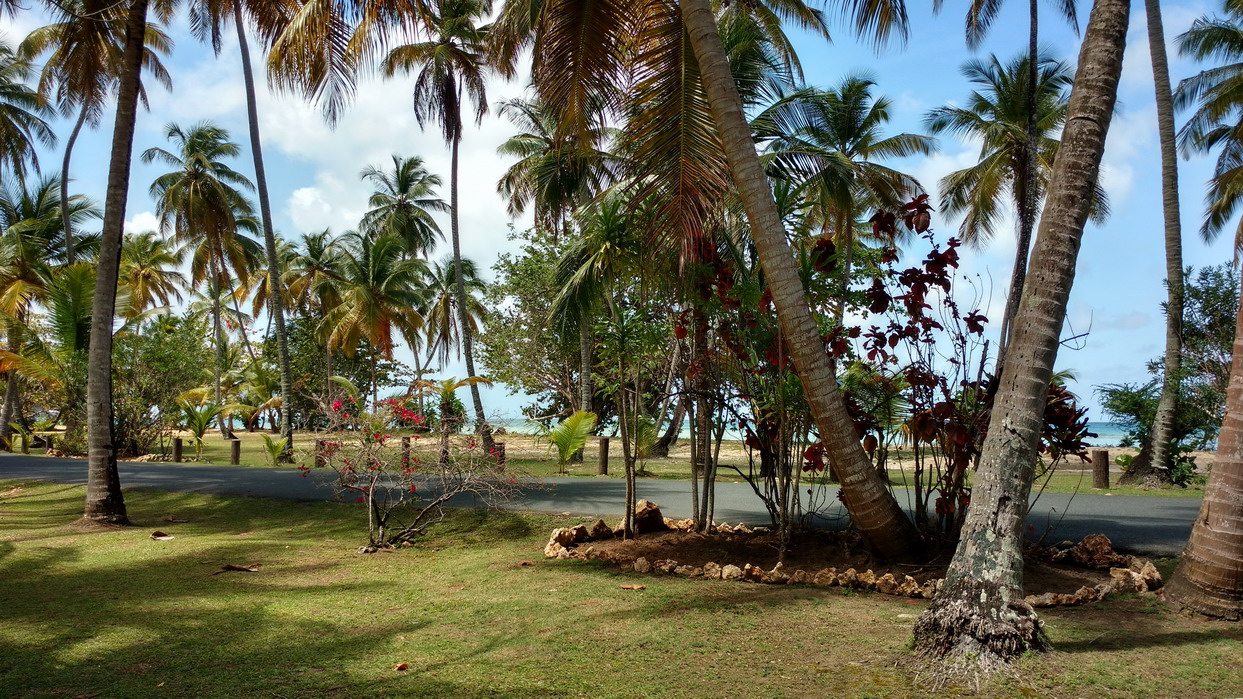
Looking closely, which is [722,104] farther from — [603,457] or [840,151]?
[840,151]

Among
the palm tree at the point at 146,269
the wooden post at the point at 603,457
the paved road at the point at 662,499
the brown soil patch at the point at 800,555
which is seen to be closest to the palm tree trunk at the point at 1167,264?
the paved road at the point at 662,499

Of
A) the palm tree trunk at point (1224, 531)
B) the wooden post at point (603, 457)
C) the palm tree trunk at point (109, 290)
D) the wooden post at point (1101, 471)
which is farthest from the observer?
the wooden post at point (603, 457)

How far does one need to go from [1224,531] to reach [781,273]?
3.20 m

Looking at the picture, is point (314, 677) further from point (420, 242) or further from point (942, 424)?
point (420, 242)

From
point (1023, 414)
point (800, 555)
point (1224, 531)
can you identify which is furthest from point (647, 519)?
point (1224, 531)

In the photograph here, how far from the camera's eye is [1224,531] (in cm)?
478

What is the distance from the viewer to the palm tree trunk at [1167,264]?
14.0 m

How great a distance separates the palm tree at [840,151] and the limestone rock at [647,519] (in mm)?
3152

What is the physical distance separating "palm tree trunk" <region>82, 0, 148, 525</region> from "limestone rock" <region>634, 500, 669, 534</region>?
7519 millimetres

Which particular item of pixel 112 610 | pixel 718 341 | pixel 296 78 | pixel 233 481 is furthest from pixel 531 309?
pixel 112 610

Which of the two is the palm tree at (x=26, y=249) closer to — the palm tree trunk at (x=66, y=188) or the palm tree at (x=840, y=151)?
the palm tree trunk at (x=66, y=188)

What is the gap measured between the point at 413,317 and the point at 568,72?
31.0 m

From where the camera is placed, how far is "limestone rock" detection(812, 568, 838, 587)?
6562 millimetres

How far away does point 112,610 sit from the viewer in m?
6.29
